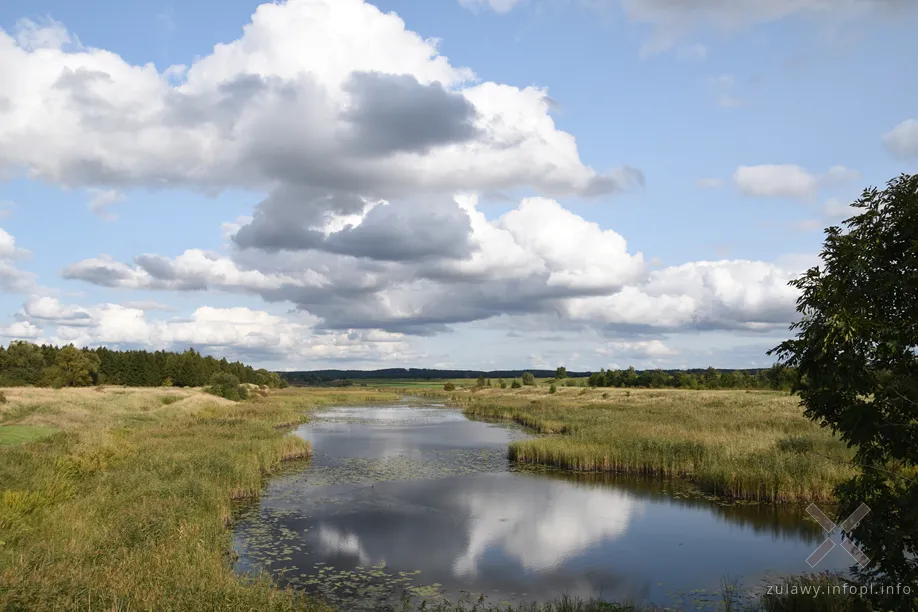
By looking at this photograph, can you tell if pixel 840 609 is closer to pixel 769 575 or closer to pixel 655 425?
pixel 769 575

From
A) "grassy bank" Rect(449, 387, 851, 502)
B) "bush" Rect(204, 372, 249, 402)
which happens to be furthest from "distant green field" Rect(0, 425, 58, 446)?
"bush" Rect(204, 372, 249, 402)

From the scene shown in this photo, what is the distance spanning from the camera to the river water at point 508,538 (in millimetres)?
15062

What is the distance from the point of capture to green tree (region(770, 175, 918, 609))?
721 centimetres

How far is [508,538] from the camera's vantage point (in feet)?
64.4

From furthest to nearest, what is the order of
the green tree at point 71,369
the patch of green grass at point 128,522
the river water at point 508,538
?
1. the green tree at point 71,369
2. the river water at point 508,538
3. the patch of green grass at point 128,522

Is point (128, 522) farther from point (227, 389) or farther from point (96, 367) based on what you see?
point (96, 367)

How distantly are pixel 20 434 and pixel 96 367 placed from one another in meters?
90.8

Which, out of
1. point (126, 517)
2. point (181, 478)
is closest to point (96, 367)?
point (181, 478)

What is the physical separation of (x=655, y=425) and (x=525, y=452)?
10.6 m

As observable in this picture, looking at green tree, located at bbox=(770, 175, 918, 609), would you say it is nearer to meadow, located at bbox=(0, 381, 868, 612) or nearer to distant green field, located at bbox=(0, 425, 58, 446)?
meadow, located at bbox=(0, 381, 868, 612)

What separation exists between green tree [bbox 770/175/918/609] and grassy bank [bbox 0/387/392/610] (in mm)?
9352

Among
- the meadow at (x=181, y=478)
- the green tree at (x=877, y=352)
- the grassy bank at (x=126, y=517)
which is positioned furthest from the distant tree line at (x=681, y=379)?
the green tree at (x=877, y=352)

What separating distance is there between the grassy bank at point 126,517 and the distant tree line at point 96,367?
234ft

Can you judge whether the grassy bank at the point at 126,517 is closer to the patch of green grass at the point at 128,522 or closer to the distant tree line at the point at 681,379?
the patch of green grass at the point at 128,522
